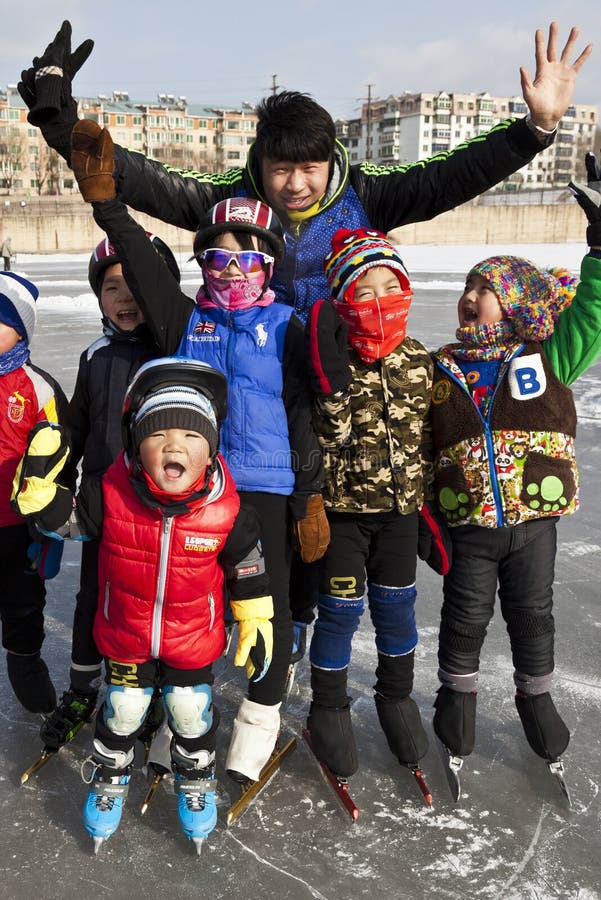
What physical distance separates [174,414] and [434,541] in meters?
0.92

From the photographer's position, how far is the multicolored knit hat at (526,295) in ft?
7.29

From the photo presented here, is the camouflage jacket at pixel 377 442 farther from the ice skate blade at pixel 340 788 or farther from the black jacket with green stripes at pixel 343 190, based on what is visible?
the ice skate blade at pixel 340 788

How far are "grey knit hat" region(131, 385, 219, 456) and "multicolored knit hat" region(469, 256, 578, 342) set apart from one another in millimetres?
946

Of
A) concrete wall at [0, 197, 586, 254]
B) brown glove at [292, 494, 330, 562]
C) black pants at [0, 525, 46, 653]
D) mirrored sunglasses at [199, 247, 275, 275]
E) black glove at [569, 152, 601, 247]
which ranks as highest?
concrete wall at [0, 197, 586, 254]

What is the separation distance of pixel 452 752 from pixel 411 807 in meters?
0.23

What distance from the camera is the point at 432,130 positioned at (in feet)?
289

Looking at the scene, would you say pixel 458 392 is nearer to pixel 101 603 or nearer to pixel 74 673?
pixel 101 603

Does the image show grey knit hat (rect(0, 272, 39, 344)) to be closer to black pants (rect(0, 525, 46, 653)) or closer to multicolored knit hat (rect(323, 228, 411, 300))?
black pants (rect(0, 525, 46, 653))

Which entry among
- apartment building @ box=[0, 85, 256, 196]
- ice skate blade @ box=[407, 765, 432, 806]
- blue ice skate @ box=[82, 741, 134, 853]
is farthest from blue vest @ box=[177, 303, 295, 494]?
apartment building @ box=[0, 85, 256, 196]

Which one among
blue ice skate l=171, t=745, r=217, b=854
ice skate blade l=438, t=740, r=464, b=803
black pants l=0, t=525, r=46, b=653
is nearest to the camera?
blue ice skate l=171, t=745, r=217, b=854

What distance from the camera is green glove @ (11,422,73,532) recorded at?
6.42ft

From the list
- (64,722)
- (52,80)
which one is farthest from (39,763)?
(52,80)

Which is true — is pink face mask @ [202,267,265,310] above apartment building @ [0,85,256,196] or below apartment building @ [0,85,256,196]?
below

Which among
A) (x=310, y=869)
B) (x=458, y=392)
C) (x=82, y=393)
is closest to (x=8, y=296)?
(x=82, y=393)
